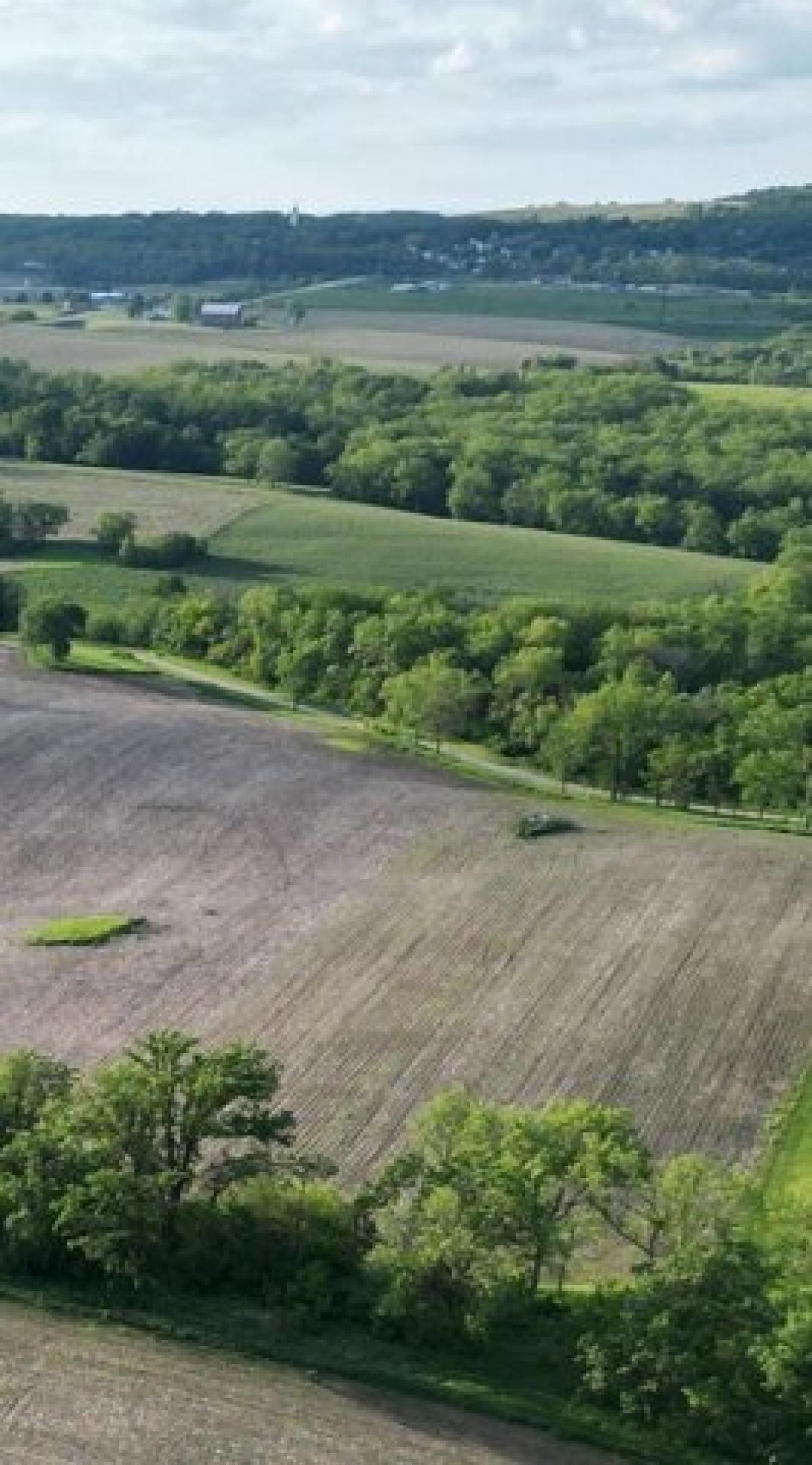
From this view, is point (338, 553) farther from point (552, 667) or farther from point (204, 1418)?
point (204, 1418)

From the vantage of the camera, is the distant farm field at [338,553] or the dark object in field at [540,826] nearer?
the dark object in field at [540,826]

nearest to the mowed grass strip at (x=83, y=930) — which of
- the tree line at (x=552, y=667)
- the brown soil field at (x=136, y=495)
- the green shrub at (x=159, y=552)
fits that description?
the tree line at (x=552, y=667)

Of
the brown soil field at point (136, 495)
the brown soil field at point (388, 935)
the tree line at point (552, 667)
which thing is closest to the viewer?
the brown soil field at point (388, 935)

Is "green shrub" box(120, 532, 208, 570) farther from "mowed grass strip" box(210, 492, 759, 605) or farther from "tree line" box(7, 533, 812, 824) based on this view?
"tree line" box(7, 533, 812, 824)

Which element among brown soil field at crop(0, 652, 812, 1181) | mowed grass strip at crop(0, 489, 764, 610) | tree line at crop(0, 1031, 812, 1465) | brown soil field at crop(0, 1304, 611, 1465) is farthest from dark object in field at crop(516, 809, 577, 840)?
brown soil field at crop(0, 1304, 611, 1465)

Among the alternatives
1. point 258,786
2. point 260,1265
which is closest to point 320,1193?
point 260,1265

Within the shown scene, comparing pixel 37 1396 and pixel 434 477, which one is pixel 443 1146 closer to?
pixel 37 1396

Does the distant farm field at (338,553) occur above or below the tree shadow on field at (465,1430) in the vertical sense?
above

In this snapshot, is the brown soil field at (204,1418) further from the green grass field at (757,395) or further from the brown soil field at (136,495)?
the green grass field at (757,395)
